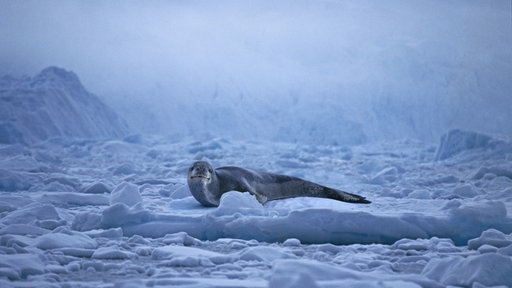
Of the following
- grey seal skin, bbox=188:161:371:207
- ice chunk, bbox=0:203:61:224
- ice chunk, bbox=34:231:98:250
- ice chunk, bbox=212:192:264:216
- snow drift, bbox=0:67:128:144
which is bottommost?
ice chunk, bbox=34:231:98:250

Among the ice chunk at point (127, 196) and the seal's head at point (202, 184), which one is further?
the seal's head at point (202, 184)

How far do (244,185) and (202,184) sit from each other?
59cm

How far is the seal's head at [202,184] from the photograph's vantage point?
4.58 metres

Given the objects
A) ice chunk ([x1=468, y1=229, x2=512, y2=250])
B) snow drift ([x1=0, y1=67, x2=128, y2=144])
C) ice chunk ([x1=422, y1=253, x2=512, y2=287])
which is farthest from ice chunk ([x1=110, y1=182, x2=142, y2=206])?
snow drift ([x1=0, y1=67, x2=128, y2=144])

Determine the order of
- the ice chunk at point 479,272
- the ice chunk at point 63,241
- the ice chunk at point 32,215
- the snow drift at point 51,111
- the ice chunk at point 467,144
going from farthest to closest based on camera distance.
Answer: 1. the snow drift at point 51,111
2. the ice chunk at point 467,144
3. the ice chunk at point 32,215
4. the ice chunk at point 63,241
5. the ice chunk at point 479,272

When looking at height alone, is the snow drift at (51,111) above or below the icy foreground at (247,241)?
above

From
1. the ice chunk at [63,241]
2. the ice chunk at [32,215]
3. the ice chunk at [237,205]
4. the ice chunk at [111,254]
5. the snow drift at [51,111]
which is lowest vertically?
the ice chunk at [111,254]

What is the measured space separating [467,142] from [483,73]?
13.6m

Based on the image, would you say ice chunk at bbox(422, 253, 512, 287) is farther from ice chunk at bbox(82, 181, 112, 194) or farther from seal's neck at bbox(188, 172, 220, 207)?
ice chunk at bbox(82, 181, 112, 194)

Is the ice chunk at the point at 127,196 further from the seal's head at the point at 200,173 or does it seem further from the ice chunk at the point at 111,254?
the ice chunk at the point at 111,254

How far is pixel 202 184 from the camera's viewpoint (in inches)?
180

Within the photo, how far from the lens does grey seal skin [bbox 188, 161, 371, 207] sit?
461cm

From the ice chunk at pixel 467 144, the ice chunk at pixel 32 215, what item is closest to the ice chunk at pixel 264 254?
the ice chunk at pixel 32 215

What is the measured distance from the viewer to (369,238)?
11.7ft
